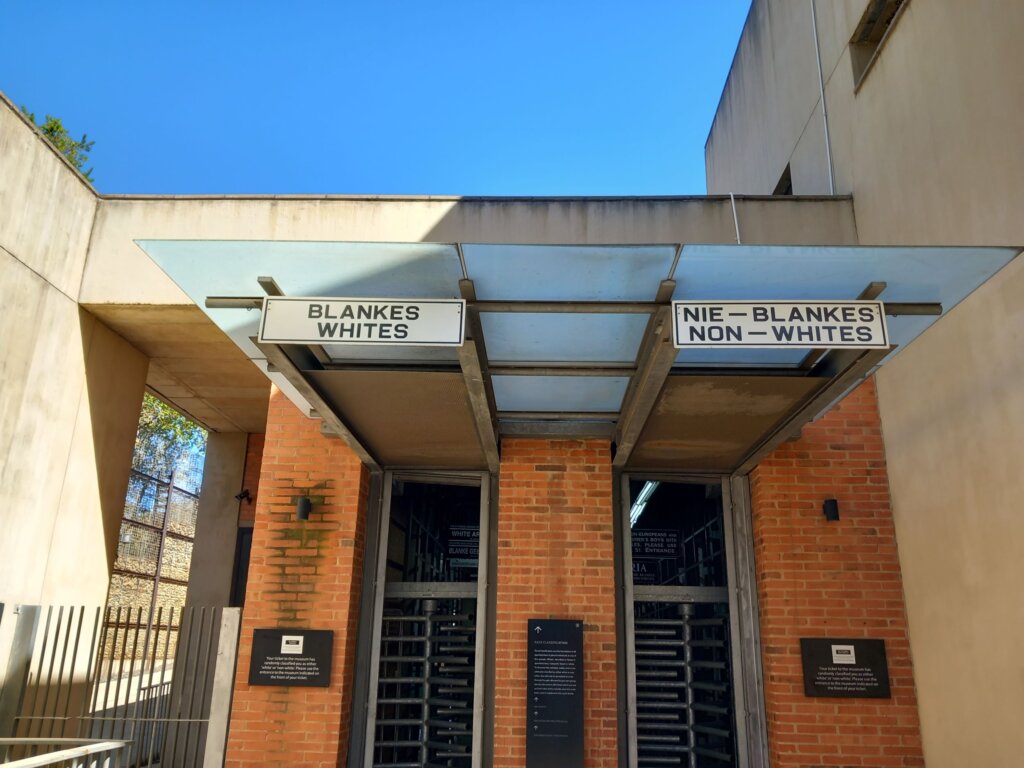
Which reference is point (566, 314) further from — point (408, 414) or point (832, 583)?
point (832, 583)

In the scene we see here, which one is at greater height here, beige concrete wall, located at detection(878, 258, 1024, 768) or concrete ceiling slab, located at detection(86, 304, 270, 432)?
concrete ceiling slab, located at detection(86, 304, 270, 432)

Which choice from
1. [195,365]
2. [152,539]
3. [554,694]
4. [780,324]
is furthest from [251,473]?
[780,324]

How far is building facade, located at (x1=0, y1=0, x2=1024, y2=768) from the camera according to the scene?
463 centimetres

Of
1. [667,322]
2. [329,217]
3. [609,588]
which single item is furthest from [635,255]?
[329,217]

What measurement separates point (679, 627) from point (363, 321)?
4562mm

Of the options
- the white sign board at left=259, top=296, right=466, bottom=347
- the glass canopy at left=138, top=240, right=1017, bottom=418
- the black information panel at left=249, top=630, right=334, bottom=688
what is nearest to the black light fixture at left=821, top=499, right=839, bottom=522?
the glass canopy at left=138, top=240, right=1017, bottom=418

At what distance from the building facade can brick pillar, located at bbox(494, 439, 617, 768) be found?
0.02 meters

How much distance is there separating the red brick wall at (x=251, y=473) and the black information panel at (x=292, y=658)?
22.0 ft

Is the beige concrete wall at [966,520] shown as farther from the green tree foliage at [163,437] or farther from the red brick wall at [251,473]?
the green tree foliage at [163,437]

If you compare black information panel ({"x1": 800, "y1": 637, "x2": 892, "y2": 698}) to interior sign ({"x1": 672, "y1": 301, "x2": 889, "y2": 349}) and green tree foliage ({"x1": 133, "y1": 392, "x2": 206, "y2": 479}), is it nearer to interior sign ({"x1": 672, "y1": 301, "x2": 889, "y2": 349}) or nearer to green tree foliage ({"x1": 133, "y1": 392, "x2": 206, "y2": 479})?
interior sign ({"x1": 672, "y1": 301, "x2": 889, "y2": 349})

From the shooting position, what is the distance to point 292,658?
662 cm

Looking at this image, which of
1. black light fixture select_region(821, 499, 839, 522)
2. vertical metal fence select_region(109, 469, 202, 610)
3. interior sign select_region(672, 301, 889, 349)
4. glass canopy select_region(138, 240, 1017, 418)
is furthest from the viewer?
vertical metal fence select_region(109, 469, 202, 610)

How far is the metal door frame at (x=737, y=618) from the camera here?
6.61 meters

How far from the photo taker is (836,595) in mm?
6703
